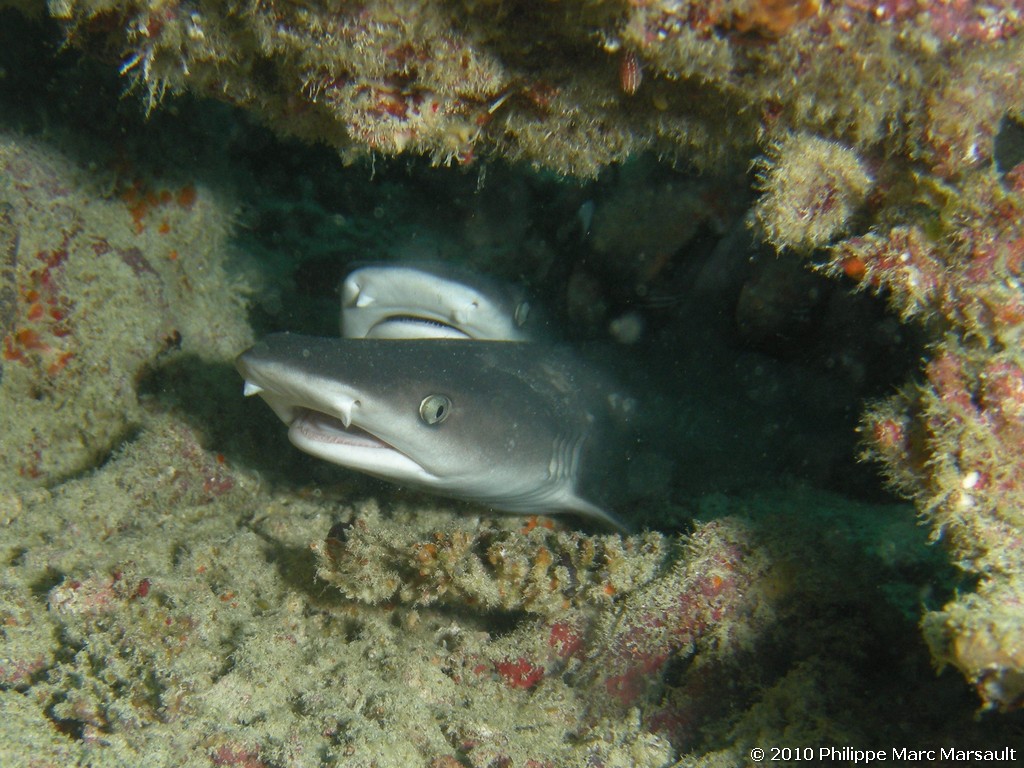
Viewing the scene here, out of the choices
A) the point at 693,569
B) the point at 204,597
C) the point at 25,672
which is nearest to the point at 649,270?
the point at 693,569

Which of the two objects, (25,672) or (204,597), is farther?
(204,597)

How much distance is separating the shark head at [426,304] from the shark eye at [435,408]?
953 millimetres

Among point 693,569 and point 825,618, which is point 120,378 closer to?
point 693,569

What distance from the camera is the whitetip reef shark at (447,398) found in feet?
8.20

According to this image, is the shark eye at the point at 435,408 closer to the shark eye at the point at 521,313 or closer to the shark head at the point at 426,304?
Answer: the shark head at the point at 426,304

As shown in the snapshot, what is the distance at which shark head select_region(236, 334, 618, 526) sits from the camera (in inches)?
97.0

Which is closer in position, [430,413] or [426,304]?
[430,413]

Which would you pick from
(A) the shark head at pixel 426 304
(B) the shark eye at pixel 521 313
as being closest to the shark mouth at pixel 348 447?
(A) the shark head at pixel 426 304

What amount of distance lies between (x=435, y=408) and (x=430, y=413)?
37mm

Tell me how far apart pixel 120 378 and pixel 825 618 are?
4.08 meters

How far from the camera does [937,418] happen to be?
5.92ft

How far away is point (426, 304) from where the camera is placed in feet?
11.9

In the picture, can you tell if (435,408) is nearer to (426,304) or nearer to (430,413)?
(430,413)

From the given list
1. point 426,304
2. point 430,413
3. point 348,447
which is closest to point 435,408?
point 430,413
